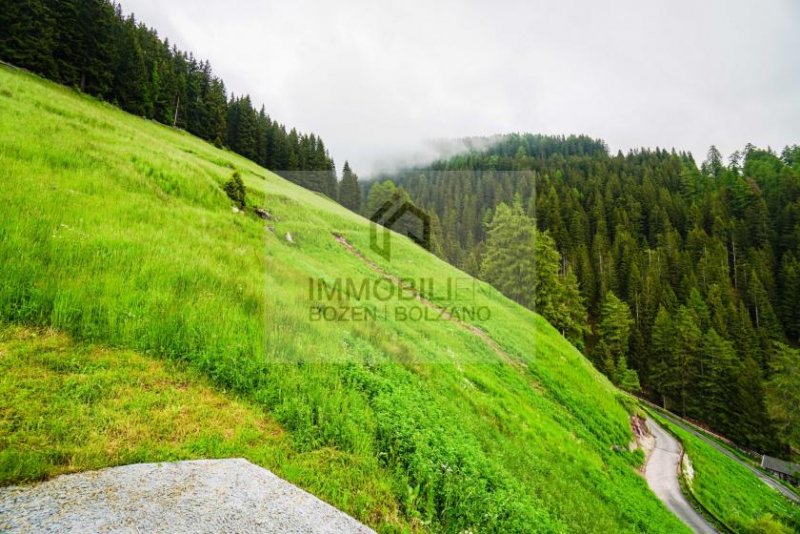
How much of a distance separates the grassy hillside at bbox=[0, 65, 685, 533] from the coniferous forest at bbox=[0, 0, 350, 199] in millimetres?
37764

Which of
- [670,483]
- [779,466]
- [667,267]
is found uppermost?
[667,267]

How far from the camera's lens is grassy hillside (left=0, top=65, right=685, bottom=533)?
5820 millimetres

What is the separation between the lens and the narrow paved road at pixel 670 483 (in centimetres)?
1727

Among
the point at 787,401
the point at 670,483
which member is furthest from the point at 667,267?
the point at 670,483

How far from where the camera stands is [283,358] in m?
7.18

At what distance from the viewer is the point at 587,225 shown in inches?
4469

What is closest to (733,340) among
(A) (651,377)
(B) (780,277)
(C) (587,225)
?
(A) (651,377)

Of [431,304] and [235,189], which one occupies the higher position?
[235,189]

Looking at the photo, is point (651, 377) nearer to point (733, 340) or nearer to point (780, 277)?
point (733, 340)

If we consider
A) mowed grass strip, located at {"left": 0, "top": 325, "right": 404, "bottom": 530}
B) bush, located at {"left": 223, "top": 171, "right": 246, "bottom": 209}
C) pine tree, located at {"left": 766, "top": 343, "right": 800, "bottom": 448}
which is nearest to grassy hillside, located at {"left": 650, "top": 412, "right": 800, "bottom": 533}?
mowed grass strip, located at {"left": 0, "top": 325, "right": 404, "bottom": 530}

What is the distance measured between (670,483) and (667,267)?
90821mm
